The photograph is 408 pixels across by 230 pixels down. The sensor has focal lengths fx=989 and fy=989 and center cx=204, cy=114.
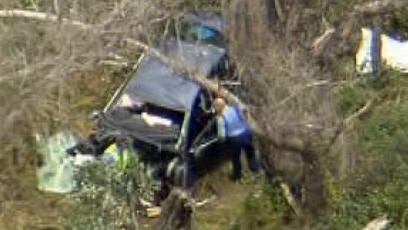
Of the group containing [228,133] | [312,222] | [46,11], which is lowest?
[312,222]

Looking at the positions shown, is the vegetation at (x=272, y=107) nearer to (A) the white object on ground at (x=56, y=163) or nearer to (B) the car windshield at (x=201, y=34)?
(A) the white object on ground at (x=56, y=163)

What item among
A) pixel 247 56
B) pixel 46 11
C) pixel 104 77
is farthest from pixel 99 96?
pixel 247 56

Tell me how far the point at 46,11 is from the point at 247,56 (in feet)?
6.68

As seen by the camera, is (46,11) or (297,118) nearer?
(297,118)

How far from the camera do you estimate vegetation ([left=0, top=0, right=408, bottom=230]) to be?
285 inches

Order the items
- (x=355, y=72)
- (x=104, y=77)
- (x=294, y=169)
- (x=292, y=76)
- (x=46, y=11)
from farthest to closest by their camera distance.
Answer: (x=104, y=77)
(x=355, y=72)
(x=46, y=11)
(x=294, y=169)
(x=292, y=76)

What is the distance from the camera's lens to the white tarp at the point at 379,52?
9469 mm

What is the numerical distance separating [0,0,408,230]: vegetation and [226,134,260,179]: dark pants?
44 centimetres

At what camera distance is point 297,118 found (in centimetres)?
721

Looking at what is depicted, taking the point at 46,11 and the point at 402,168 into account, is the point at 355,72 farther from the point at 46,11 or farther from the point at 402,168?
the point at 46,11

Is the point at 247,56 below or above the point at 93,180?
above

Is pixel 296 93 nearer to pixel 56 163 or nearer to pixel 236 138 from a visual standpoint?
pixel 236 138

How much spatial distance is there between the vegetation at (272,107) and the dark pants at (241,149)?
0.44 meters

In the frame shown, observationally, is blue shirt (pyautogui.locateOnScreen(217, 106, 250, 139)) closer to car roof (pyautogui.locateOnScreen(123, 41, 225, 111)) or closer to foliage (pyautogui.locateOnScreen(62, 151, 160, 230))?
car roof (pyautogui.locateOnScreen(123, 41, 225, 111))
